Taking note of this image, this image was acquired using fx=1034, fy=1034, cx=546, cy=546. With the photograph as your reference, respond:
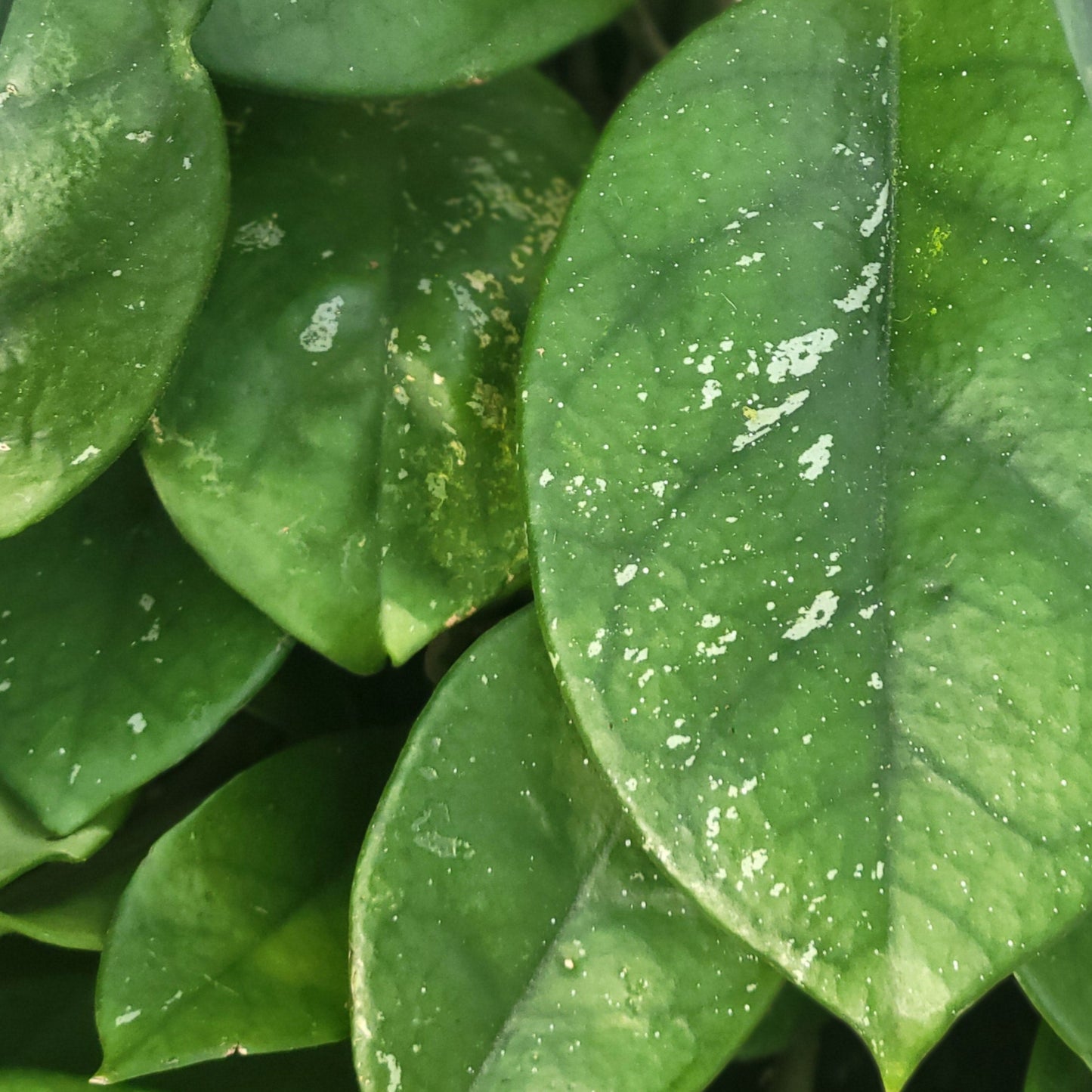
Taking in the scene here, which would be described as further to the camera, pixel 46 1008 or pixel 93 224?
pixel 46 1008

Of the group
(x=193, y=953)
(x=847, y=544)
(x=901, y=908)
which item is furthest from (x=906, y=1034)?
(x=193, y=953)

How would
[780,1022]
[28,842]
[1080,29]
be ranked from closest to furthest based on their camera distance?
[1080,29]
[28,842]
[780,1022]

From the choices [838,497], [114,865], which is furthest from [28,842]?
[838,497]

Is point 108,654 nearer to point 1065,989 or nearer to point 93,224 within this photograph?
point 93,224

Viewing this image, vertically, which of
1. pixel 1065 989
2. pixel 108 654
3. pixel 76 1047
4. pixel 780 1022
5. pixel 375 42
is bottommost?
pixel 780 1022

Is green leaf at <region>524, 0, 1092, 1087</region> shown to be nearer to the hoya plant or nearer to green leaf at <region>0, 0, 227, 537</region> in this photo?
the hoya plant

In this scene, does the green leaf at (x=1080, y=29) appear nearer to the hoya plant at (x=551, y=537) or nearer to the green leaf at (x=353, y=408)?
the hoya plant at (x=551, y=537)

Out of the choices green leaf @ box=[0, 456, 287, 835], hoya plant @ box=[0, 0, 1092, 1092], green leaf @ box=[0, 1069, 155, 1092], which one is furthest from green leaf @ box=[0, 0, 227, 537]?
green leaf @ box=[0, 1069, 155, 1092]

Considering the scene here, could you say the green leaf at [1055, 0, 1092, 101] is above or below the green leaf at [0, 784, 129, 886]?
above
